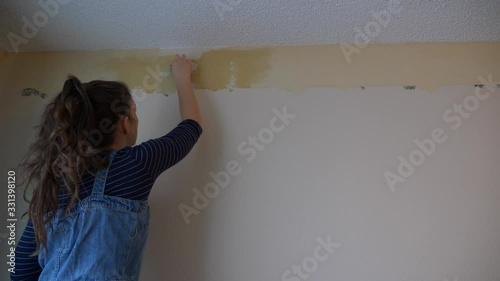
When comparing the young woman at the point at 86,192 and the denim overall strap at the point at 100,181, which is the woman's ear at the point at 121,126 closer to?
the young woman at the point at 86,192

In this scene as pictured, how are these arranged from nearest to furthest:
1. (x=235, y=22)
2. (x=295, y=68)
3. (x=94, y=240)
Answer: (x=94, y=240) < (x=235, y=22) < (x=295, y=68)

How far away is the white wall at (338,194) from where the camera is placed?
1.23 m

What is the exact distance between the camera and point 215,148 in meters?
1.33

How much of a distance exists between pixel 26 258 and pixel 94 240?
0.82 feet

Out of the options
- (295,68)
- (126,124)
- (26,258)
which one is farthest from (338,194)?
(26,258)

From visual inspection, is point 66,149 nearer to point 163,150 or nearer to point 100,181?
point 100,181

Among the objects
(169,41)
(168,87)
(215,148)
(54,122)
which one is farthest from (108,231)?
(169,41)

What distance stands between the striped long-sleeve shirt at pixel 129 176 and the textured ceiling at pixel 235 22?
0.42 metres

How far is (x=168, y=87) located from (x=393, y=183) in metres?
0.86

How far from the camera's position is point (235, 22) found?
1252 millimetres

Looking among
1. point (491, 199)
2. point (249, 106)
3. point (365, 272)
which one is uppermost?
point (249, 106)

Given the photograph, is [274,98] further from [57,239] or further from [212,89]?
[57,239]

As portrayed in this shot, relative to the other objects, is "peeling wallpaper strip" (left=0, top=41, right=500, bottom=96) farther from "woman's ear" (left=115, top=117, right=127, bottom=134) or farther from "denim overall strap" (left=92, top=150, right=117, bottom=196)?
"denim overall strap" (left=92, top=150, right=117, bottom=196)

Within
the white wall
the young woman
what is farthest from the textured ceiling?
the young woman
